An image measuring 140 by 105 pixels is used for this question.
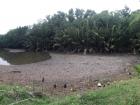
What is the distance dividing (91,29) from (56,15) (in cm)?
341

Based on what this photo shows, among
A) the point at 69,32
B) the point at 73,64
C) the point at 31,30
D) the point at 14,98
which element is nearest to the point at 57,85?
the point at 14,98

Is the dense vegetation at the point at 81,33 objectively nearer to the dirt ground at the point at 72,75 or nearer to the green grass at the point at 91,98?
the dirt ground at the point at 72,75

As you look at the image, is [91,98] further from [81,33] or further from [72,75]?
[81,33]

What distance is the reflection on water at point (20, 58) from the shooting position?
20.0 m

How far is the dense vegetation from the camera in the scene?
22.9m

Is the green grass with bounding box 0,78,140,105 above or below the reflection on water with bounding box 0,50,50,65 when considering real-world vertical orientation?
below

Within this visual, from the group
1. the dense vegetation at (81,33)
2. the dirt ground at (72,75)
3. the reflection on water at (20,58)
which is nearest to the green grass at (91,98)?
the dirt ground at (72,75)

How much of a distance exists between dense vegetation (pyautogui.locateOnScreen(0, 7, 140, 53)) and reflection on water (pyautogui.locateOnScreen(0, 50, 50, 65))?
147 cm

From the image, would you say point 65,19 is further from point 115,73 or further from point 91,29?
point 115,73

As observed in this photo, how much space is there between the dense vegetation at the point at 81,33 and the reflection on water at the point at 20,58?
4.81ft

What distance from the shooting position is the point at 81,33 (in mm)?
23453

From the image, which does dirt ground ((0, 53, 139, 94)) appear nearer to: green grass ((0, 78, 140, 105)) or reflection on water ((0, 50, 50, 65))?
green grass ((0, 78, 140, 105))

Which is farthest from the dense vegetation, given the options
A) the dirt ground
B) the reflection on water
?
the dirt ground

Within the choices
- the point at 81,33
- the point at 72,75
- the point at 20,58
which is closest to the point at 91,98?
the point at 72,75
